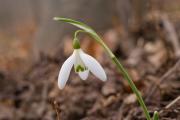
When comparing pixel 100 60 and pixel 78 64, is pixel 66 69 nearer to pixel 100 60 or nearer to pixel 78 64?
pixel 78 64

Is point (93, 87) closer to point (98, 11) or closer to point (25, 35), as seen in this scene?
point (98, 11)

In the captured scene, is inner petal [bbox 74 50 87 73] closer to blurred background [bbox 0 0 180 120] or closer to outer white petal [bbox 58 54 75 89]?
outer white petal [bbox 58 54 75 89]

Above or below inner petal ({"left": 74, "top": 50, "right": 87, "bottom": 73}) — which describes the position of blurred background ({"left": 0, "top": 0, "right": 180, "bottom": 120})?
below

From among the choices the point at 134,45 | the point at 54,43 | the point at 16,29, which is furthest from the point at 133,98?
the point at 16,29

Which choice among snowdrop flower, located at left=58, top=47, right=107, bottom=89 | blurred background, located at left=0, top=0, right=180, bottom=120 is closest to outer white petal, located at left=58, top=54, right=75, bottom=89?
snowdrop flower, located at left=58, top=47, right=107, bottom=89

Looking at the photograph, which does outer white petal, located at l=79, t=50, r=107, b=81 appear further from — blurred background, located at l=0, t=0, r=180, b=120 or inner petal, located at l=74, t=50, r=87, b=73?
blurred background, located at l=0, t=0, r=180, b=120

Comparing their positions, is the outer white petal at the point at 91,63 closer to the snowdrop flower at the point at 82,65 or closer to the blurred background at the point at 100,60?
the snowdrop flower at the point at 82,65

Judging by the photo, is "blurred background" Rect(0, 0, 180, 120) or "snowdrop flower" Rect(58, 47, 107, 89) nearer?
"snowdrop flower" Rect(58, 47, 107, 89)

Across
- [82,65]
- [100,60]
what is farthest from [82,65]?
[100,60]

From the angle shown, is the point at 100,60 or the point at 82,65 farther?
the point at 100,60
